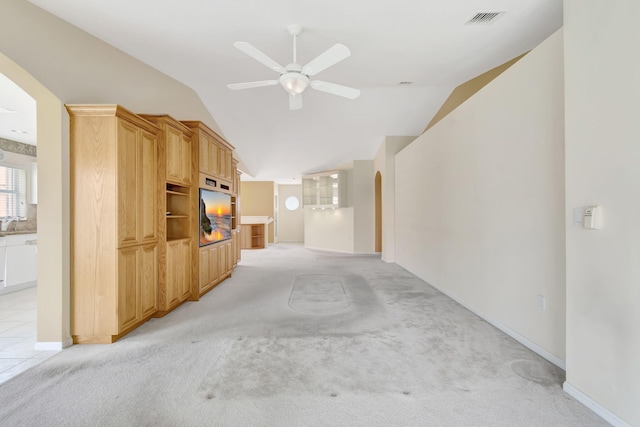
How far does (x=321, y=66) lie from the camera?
2.70 metres

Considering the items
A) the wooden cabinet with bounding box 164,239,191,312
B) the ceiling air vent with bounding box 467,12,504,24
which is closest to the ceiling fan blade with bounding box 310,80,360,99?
the ceiling air vent with bounding box 467,12,504,24

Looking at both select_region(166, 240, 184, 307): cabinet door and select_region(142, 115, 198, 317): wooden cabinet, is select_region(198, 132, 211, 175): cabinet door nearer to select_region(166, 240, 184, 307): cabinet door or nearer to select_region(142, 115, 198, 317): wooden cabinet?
select_region(142, 115, 198, 317): wooden cabinet

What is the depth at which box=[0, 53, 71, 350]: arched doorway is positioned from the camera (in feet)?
7.84

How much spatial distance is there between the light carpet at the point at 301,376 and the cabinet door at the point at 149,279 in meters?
0.19

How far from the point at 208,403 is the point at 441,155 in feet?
13.4

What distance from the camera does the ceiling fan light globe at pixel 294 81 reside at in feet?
9.21

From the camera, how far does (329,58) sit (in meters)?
2.58

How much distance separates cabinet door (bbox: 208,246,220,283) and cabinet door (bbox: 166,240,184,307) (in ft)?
2.25

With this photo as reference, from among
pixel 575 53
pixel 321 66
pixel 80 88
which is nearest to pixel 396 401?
pixel 575 53

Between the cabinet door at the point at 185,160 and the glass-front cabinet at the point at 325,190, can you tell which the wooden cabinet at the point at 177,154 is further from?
the glass-front cabinet at the point at 325,190

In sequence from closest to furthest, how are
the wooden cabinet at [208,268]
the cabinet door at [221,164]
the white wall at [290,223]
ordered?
the wooden cabinet at [208,268]
the cabinet door at [221,164]
the white wall at [290,223]

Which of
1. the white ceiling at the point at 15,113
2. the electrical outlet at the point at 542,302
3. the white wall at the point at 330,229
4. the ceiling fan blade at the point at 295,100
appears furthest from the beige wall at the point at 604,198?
the white wall at the point at 330,229

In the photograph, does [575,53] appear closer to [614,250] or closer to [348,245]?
[614,250]

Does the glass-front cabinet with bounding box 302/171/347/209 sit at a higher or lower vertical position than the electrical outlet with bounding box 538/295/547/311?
higher
